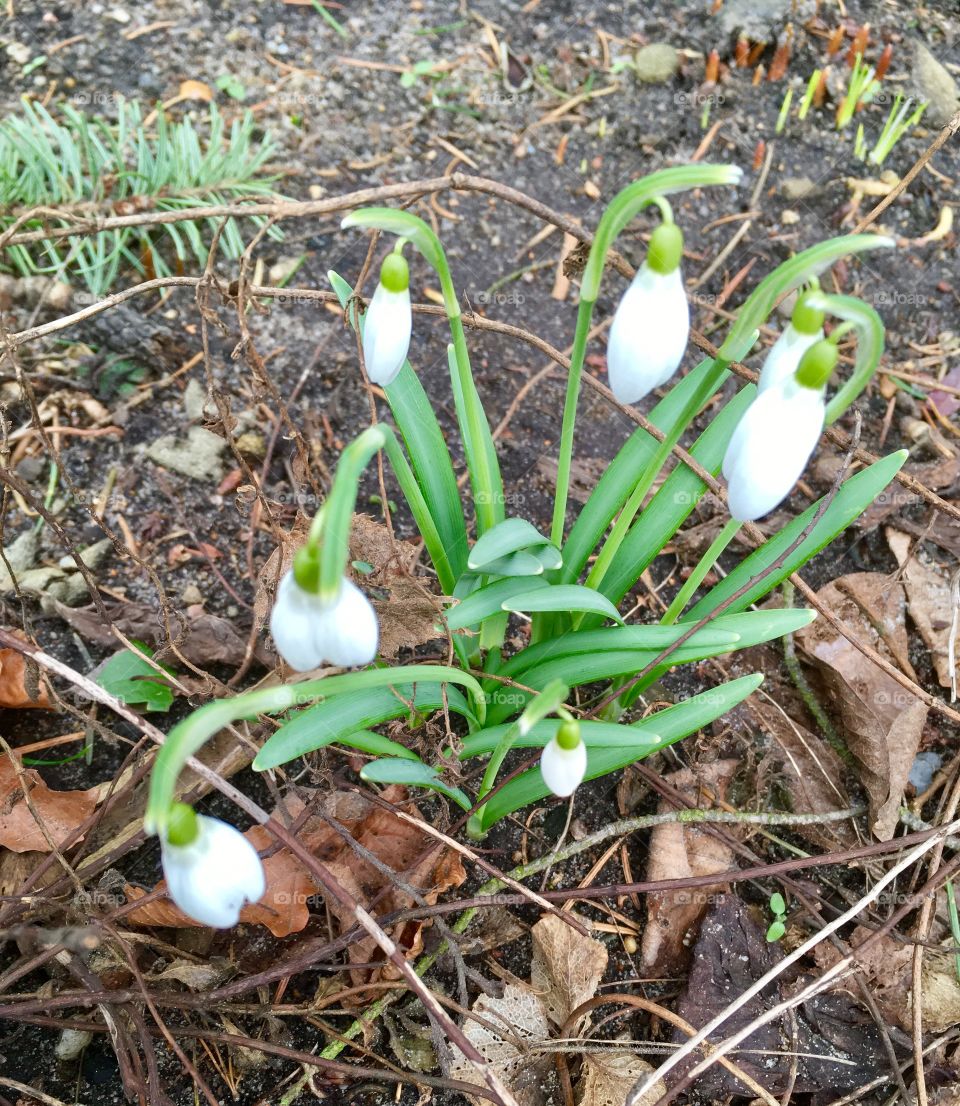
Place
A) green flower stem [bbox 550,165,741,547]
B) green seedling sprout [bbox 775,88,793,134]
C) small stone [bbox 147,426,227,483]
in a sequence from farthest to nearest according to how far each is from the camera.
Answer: green seedling sprout [bbox 775,88,793,134] → small stone [bbox 147,426,227,483] → green flower stem [bbox 550,165,741,547]

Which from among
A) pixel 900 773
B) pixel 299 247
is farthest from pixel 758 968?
pixel 299 247

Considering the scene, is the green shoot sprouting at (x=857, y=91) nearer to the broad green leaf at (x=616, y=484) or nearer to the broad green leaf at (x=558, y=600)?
the broad green leaf at (x=616, y=484)

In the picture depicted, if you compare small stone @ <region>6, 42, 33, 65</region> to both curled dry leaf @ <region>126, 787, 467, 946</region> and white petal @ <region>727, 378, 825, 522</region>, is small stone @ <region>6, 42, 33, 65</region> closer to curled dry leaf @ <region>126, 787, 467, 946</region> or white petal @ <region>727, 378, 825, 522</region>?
curled dry leaf @ <region>126, 787, 467, 946</region>

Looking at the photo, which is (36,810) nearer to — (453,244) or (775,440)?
(775,440)

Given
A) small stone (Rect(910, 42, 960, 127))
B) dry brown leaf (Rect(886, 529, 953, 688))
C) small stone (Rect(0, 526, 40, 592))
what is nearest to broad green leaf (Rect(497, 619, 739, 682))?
dry brown leaf (Rect(886, 529, 953, 688))

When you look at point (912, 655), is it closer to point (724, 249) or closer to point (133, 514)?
point (724, 249)

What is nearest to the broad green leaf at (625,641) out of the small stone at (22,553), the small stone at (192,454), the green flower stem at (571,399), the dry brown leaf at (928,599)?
the green flower stem at (571,399)

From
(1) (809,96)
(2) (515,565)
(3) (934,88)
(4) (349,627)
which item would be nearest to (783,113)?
(1) (809,96)
